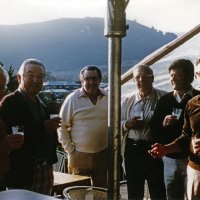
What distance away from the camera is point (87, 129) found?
4.47m

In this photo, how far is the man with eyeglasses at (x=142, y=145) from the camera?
411cm

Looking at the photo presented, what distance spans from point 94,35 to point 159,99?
11839 cm

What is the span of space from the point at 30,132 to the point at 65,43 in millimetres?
125769

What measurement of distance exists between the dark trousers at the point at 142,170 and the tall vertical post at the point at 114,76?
1933 mm

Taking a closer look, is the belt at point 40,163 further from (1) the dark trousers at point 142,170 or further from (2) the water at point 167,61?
(2) the water at point 167,61

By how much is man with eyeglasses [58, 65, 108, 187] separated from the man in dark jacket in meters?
0.85

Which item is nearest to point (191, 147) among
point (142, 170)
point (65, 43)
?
point (142, 170)

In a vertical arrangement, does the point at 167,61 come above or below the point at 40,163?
above

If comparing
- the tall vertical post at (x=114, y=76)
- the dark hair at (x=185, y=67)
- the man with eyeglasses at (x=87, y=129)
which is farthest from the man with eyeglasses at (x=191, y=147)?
the man with eyeglasses at (x=87, y=129)

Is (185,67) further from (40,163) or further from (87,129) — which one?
(40,163)

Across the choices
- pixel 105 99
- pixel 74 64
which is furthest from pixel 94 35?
pixel 105 99

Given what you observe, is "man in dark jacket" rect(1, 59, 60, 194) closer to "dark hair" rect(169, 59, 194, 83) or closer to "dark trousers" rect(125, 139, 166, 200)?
"dark trousers" rect(125, 139, 166, 200)

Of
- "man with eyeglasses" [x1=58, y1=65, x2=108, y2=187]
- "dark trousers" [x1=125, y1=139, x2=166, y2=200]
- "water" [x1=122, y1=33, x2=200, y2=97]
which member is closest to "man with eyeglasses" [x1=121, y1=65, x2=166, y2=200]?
"dark trousers" [x1=125, y1=139, x2=166, y2=200]

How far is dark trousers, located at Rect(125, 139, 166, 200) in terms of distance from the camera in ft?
13.5
